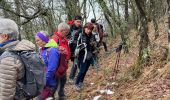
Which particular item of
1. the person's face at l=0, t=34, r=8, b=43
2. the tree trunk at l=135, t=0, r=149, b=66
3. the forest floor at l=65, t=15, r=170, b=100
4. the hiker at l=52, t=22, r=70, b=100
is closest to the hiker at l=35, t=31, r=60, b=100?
the hiker at l=52, t=22, r=70, b=100

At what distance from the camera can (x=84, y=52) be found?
9.13 metres

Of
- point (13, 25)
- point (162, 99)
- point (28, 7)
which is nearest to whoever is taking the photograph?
point (13, 25)

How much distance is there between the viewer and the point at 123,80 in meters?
8.58

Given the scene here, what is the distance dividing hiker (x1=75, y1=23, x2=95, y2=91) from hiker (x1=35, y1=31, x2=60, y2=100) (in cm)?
253

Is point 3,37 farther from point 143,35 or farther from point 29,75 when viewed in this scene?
point 143,35

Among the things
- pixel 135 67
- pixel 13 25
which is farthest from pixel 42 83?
pixel 135 67

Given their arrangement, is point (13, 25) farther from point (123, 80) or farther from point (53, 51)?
point (123, 80)

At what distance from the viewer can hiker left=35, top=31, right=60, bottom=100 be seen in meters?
6.34

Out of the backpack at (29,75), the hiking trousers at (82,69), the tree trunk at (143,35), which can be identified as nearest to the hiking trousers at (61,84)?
the hiking trousers at (82,69)

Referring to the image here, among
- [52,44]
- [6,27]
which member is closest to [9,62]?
[6,27]

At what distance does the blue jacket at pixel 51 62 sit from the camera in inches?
250

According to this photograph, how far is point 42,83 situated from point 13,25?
734mm

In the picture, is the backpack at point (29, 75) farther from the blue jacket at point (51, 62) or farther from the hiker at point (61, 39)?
the hiker at point (61, 39)

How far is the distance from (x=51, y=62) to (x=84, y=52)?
2.84 metres
